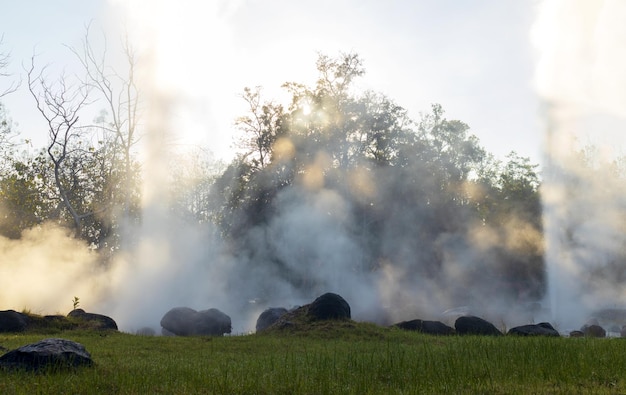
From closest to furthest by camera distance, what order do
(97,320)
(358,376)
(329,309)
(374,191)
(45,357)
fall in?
(358,376)
(45,357)
(329,309)
(97,320)
(374,191)

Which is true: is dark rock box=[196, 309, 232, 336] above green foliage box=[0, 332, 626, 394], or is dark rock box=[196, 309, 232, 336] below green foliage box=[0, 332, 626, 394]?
above

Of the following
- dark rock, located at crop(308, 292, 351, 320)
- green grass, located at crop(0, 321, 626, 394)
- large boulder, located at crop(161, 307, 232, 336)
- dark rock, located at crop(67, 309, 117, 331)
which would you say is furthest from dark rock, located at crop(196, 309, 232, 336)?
green grass, located at crop(0, 321, 626, 394)

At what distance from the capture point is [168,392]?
26.3ft

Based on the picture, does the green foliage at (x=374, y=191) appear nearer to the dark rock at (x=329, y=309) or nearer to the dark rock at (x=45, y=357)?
the dark rock at (x=329, y=309)

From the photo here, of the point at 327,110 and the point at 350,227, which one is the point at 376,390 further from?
the point at 327,110

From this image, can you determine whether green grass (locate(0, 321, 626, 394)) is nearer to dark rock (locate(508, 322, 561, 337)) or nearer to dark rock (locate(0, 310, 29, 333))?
dark rock (locate(508, 322, 561, 337))

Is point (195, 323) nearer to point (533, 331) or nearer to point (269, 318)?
point (269, 318)

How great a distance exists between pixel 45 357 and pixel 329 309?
1351cm

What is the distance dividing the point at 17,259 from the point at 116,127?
13707mm

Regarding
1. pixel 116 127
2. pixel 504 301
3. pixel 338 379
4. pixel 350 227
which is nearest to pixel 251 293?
pixel 350 227

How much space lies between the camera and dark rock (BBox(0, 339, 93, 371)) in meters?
9.80

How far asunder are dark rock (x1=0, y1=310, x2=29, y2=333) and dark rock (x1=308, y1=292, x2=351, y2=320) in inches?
433

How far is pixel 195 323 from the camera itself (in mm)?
26359

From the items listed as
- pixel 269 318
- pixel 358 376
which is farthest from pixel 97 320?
pixel 358 376
